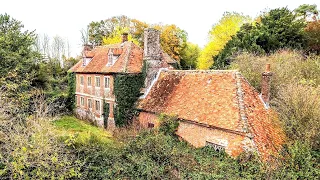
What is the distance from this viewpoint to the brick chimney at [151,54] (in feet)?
78.9

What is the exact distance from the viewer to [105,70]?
26156mm

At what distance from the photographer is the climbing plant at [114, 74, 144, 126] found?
23922 millimetres

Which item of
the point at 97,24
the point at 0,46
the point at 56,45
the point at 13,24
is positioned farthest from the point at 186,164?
the point at 56,45

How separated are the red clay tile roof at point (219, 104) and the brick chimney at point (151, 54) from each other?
2.02 meters

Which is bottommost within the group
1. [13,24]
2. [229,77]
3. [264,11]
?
[229,77]

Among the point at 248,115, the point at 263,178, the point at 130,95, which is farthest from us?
the point at 130,95

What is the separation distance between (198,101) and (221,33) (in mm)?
29506

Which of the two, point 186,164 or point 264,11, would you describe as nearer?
point 186,164

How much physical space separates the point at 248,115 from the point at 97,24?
52334mm

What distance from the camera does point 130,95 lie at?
23938 mm

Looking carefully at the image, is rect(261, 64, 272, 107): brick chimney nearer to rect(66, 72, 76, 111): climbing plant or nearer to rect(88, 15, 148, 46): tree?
rect(66, 72, 76, 111): climbing plant

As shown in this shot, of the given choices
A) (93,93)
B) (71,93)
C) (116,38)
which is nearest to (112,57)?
(93,93)

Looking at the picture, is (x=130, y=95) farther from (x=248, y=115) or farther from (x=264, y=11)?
(x=264, y=11)

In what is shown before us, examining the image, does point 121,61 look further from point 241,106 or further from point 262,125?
point 262,125
